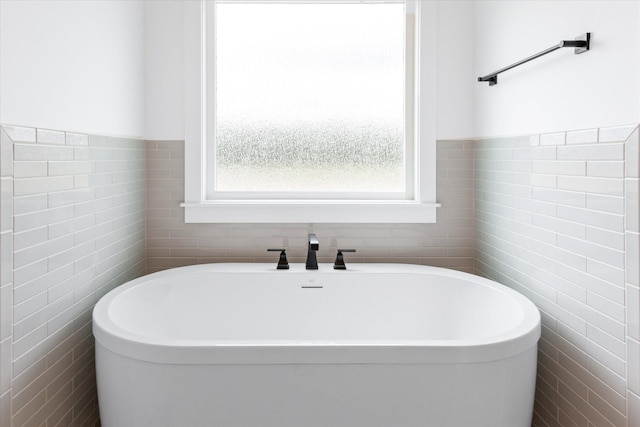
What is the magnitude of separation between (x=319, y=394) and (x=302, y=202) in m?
1.34

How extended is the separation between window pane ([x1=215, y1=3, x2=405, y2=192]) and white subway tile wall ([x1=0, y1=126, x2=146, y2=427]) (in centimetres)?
68

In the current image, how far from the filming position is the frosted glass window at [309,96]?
2814mm

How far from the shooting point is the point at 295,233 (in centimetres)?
271

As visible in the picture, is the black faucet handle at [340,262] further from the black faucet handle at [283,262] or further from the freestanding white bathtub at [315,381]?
the freestanding white bathtub at [315,381]

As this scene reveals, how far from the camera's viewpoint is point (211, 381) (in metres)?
1.51

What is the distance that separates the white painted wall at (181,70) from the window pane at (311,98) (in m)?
0.23

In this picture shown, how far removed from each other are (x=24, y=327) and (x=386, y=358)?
1.14 meters

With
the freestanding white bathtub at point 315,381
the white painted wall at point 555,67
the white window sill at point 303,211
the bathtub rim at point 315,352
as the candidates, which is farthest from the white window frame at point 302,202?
the bathtub rim at point 315,352

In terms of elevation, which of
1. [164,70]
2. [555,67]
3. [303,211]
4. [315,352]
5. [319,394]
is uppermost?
[164,70]

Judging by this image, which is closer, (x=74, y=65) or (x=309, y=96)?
(x=74, y=65)

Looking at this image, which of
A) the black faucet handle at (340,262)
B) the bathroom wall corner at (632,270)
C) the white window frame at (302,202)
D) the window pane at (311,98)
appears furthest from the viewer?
the window pane at (311,98)

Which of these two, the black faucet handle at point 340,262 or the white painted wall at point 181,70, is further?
the white painted wall at point 181,70

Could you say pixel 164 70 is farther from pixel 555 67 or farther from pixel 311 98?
pixel 555 67

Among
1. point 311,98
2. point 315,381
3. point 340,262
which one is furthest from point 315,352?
point 311,98
